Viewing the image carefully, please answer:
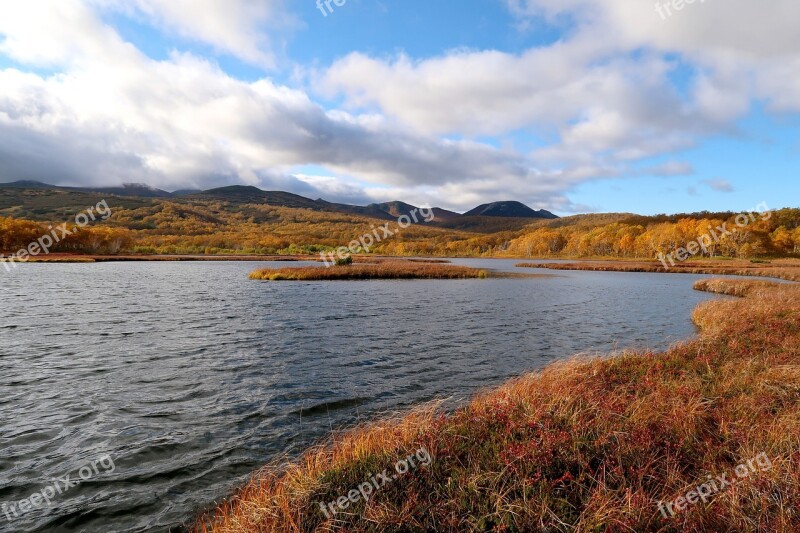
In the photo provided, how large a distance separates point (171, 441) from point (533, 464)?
382 inches

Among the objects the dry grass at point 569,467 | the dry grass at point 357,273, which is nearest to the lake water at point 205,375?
the dry grass at point 569,467

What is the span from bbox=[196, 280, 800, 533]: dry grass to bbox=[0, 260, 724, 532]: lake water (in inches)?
84.2

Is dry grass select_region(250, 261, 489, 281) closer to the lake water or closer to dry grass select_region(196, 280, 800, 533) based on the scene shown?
the lake water

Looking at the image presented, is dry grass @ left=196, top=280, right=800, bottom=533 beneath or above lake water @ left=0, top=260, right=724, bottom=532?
above

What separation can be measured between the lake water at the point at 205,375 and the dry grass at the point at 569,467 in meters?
2.14

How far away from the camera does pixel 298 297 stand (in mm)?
41219

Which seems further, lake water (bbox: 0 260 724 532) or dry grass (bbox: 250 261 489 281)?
dry grass (bbox: 250 261 489 281)

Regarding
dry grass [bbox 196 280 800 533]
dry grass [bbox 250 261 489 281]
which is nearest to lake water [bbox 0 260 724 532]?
dry grass [bbox 196 280 800 533]

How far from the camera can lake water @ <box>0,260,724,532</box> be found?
30.6 ft

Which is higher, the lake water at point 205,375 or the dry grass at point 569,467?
the dry grass at point 569,467

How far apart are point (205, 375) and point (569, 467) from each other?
14673 mm

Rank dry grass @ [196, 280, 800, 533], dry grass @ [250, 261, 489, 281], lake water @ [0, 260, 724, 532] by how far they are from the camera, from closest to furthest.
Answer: dry grass @ [196, 280, 800, 533], lake water @ [0, 260, 724, 532], dry grass @ [250, 261, 489, 281]

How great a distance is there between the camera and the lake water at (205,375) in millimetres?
9320

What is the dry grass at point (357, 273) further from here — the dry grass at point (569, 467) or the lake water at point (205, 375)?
the dry grass at point (569, 467)
